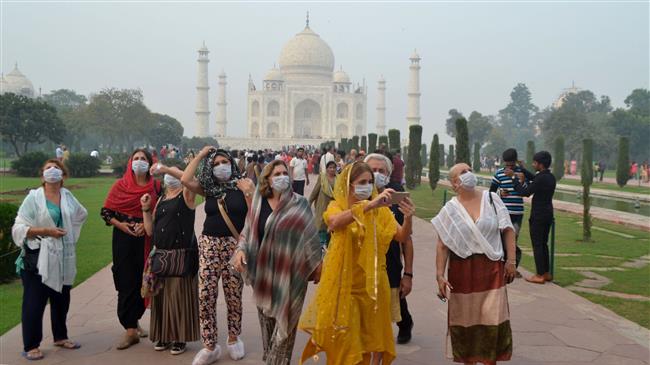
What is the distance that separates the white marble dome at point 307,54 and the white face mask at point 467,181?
2396 inches

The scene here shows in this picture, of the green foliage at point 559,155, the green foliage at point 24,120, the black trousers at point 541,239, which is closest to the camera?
the black trousers at point 541,239

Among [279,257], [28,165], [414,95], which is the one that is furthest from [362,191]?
[414,95]

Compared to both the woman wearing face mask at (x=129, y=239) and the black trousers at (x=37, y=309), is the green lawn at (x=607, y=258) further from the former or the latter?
the black trousers at (x=37, y=309)

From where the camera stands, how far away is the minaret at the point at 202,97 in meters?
62.1

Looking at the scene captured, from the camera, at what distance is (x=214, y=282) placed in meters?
3.98

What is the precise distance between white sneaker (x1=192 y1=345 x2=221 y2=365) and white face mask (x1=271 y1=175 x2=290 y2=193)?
1.16 meters

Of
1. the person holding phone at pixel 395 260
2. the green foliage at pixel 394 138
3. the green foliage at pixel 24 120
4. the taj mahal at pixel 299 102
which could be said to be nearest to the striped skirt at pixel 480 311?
the person holding phone at pixel 395 260

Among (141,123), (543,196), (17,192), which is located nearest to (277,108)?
(141,123)

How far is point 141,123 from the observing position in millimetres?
38500

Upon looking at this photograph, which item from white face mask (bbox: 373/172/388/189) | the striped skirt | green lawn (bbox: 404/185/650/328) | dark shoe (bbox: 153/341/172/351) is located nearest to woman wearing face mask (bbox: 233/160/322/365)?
white face mask (bbox: 373/172/388/189)

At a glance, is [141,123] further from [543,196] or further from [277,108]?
[543,196]

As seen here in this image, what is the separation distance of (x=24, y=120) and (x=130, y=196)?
84.1 feet

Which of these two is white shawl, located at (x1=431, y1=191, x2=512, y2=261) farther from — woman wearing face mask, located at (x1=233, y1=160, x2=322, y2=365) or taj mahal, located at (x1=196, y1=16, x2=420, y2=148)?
taj mahal, located at (x1=196, y1=16, x2=420, y2=148)

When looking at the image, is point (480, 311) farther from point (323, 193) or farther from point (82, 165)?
point (82, 165)
